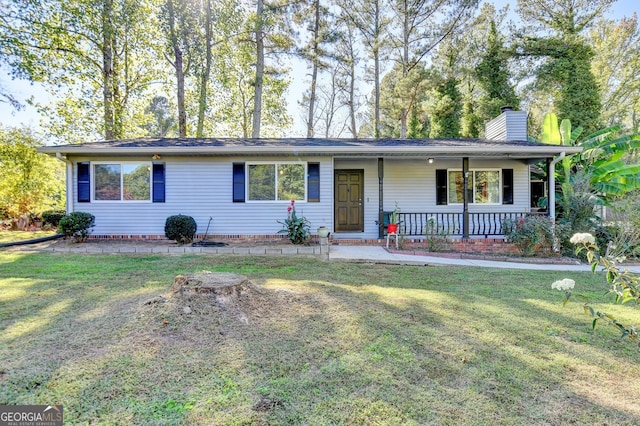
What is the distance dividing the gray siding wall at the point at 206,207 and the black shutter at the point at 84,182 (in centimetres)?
26

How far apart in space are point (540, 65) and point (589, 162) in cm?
908

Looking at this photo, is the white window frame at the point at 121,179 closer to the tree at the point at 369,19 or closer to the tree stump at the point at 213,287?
the tree stump at the point at 213,287

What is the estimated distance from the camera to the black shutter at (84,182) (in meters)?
9.23

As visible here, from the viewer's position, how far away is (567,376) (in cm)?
248

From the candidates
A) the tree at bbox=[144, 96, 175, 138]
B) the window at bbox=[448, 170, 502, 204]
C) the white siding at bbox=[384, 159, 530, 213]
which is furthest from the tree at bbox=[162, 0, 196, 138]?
the window at bbox=[448, 170, 502, 204]

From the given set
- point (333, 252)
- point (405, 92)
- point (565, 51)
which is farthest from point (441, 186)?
point (565, 51)

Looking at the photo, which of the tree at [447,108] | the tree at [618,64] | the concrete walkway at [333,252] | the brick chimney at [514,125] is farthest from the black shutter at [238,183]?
the tree at [618,64]

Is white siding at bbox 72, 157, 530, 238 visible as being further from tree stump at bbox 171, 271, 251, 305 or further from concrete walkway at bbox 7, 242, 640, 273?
tree stump at bbox 171, 271, 251, 305

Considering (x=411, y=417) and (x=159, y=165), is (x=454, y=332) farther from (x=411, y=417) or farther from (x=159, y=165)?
(x=159, y=165)

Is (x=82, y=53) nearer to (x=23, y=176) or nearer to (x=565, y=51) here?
(x=23, y=176)

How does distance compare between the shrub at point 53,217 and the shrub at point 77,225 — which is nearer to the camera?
the shrub at point 77,225

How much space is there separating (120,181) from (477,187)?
11.2 metres

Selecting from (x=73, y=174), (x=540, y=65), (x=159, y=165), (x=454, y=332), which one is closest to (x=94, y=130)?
(x=73, y=174)

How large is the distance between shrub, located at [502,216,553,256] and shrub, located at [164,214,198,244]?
844 cm
